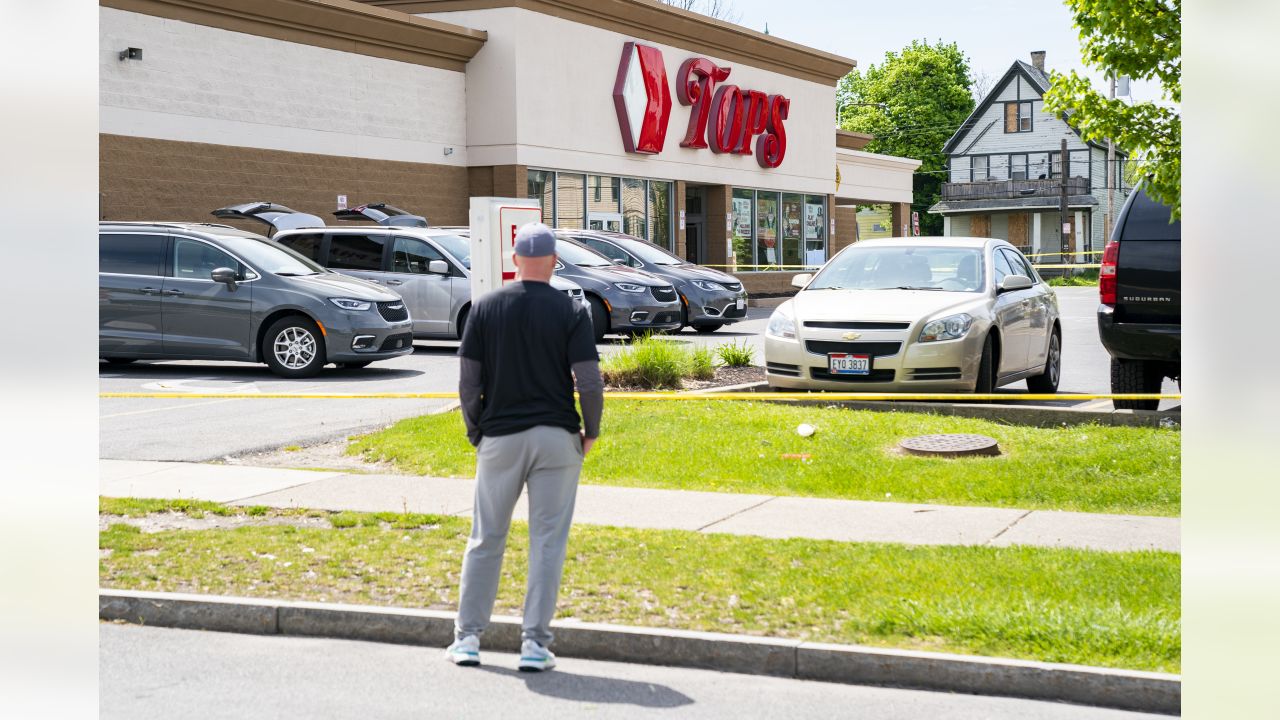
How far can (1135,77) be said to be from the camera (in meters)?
12.5

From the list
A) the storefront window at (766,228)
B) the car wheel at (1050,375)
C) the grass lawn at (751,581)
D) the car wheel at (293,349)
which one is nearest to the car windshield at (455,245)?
the car wheel at (293,349)

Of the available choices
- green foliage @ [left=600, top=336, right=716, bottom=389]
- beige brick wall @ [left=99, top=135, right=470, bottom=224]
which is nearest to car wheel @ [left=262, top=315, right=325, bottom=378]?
green foliage @ [left=600, top=336, right=716, bottom=389]

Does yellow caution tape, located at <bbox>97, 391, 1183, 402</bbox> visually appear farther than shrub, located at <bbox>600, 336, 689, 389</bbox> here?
No

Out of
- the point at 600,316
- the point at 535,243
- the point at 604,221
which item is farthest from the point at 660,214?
the point at 535,243

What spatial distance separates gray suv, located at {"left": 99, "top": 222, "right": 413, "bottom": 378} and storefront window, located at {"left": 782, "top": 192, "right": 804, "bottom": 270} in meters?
28.1

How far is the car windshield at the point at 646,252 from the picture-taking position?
80.3 feet

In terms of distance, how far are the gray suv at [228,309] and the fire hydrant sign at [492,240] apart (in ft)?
16.0

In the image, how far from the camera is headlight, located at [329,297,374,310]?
54.6ft

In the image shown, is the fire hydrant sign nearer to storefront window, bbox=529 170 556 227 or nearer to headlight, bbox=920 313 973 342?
headlight, bbox=920 313 973 342

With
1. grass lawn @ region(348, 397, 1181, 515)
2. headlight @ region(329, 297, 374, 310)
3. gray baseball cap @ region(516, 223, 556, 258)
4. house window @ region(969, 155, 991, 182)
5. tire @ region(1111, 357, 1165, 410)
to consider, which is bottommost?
grass lawn @ region(348, 397, 1181, 515)

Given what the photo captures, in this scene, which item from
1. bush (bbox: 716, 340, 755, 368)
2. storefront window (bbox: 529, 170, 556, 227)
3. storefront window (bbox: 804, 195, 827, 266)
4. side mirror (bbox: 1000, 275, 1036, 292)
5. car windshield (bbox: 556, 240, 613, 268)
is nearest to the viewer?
side mirror (bbox: 1000, 275, 1036, 292)

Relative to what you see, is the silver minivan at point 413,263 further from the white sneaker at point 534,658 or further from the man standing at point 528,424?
the white sneaker at point 534,658
